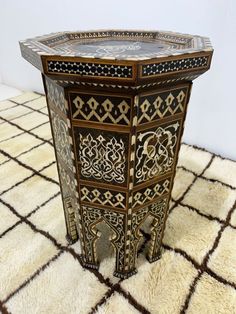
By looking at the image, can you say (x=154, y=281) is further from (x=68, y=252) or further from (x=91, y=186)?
(x=91, y=186)

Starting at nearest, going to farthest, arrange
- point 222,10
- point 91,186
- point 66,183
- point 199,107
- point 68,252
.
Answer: point 91,186
point 66,183
point 68,252
point 222,10
point 199,107

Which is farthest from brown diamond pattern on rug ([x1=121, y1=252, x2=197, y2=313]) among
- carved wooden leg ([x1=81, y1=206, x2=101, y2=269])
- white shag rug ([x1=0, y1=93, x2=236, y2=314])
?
carved wooden leg ([x1=81, y1=206, x2=101, y2=269])

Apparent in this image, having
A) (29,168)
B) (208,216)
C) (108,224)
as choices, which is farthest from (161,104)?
(29,168)

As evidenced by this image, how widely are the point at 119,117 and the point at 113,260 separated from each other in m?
0.64

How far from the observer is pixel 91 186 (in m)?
0.73

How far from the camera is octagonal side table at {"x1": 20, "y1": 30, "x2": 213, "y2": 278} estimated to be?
0.52 meters

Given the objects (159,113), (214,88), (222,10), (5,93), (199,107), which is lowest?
(5,93)

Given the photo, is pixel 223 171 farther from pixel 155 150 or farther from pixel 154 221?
pixel 155 150

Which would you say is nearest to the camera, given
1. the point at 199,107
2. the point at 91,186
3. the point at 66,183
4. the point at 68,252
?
the point at 91,186

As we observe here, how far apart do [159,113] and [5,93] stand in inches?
96.1

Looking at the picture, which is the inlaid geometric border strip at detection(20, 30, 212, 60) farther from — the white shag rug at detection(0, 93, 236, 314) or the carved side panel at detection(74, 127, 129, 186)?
the white shag rug at detection(0, 93, 236, 314)

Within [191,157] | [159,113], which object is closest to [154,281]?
[159,113]

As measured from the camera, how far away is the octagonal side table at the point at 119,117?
1.69ft

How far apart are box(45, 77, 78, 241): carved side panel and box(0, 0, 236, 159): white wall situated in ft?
3.26
